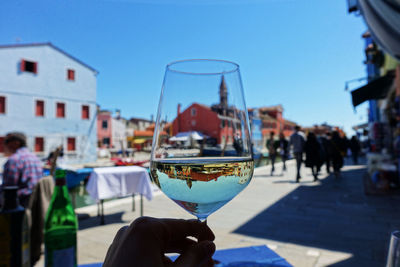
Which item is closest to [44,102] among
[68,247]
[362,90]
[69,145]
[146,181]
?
[69,145]

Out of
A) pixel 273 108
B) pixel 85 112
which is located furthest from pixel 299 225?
pixel 273 108

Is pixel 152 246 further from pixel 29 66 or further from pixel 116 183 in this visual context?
pixel 29 66

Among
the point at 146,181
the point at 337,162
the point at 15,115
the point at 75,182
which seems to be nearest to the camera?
the point at 146,181

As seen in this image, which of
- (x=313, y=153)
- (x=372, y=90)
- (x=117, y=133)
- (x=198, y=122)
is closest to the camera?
(x=198, y=122)

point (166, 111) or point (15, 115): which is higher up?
point (15, 115)

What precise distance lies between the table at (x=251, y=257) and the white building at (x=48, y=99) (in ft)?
77.2

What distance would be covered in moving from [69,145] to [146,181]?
2216cm

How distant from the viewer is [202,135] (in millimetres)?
736

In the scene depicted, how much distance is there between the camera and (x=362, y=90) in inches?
229

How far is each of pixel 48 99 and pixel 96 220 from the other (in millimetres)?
21168

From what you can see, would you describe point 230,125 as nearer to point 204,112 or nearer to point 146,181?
point 204,112

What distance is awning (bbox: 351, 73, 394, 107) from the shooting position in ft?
18.8

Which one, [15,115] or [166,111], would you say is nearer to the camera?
[166,111]

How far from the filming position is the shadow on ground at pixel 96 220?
3.94 m
